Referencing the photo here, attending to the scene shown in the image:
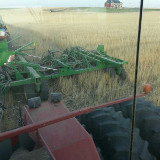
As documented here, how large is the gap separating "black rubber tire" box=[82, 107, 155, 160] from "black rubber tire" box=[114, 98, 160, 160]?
11cm

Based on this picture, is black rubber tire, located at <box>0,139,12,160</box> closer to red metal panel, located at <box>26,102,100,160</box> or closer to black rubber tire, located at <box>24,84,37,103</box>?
red metal panel, located at <box>26,102,100,160</box>

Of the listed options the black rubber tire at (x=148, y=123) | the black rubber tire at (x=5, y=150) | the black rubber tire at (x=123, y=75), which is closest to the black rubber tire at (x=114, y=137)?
the black rubber tire at (x=148, y=123)

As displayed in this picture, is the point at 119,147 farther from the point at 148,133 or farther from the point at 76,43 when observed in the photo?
the point at 76,43

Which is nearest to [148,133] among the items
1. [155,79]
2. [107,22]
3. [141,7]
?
[141,7]

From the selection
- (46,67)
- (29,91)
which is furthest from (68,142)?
(46,67)

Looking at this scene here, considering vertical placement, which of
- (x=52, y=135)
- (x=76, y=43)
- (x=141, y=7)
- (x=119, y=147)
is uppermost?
(x=141, y=7)

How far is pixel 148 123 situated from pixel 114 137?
15.8 inches

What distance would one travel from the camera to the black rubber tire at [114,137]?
135cm

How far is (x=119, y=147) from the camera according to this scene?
1357mm

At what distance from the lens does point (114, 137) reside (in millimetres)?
1404

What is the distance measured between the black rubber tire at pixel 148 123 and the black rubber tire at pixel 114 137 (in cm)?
11

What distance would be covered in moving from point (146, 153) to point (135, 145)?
134 mm

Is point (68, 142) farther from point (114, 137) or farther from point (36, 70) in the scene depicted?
point (36, 70)

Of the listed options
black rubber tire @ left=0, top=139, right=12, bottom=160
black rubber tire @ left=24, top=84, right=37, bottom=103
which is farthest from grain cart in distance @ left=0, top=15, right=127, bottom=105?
black rubber tire @ left=0, top=139, right=12, bottom=160
